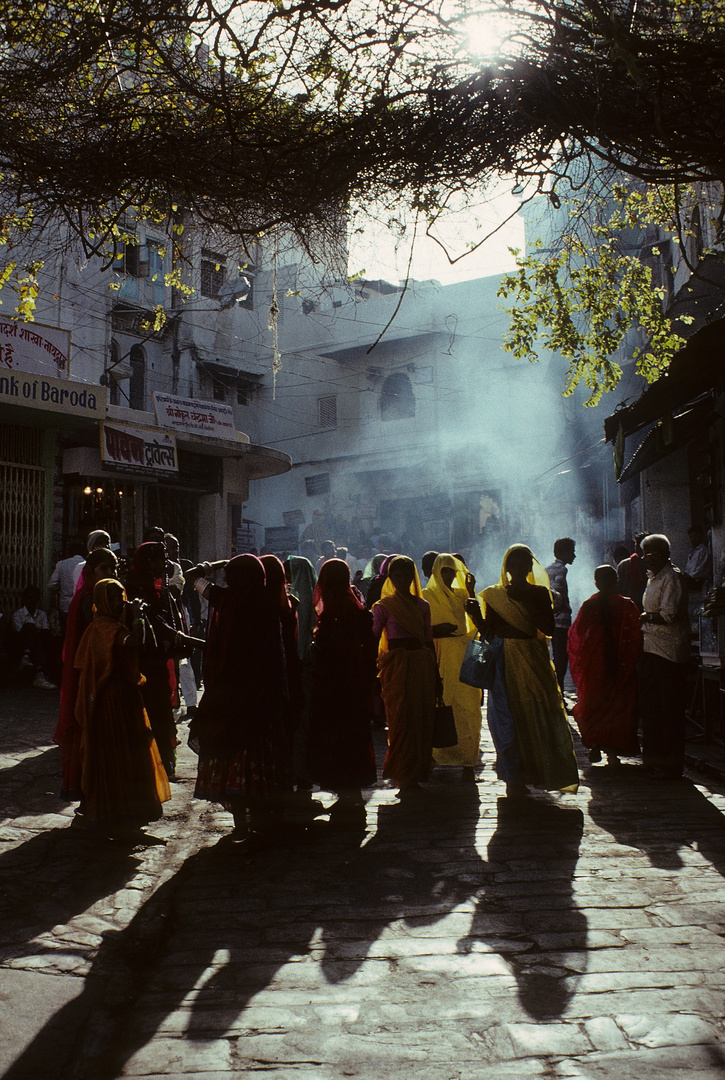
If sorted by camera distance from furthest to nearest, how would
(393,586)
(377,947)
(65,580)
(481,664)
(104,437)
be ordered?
(104,437), (65,580), (393,586), (481,664), (377,947)

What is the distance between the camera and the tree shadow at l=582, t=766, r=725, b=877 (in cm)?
531

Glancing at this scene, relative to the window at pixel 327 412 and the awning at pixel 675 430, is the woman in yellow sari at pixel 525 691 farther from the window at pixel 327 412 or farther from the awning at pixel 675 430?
the window at pixel 327 412

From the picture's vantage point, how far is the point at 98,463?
53.1 feet

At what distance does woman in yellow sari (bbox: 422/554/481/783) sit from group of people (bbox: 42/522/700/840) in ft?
0.04

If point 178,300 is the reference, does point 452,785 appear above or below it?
below

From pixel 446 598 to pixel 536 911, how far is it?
4066 millimetres

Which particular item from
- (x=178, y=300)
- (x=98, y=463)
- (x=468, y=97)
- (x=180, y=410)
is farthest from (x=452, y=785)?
(x=178, y=300)

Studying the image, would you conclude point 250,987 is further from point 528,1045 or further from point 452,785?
point 452,785

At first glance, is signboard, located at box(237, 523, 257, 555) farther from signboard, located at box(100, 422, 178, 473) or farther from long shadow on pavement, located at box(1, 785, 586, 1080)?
long shadow on pavement, located at box(1, 785, 586, 1080)

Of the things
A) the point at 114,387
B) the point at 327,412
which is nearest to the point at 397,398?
the point at 327,412

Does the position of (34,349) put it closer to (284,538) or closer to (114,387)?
(114,387)

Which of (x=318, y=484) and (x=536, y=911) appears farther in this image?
(x=318, y=484)

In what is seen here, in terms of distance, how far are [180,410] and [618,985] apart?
16.0 meters

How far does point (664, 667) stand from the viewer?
7586 millimetres
